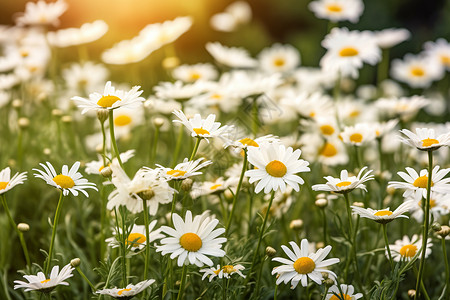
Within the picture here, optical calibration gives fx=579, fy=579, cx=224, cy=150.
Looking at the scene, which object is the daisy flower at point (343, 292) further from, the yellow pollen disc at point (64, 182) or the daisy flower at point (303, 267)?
the yellow pollen disc at point (64, 182)

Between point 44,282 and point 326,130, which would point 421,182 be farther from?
point 44,282

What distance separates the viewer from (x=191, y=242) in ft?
4.93

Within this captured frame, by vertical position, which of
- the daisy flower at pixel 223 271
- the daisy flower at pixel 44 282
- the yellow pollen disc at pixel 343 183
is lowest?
the daisy flower at pixel 223 271

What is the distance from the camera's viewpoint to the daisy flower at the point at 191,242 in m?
1.47

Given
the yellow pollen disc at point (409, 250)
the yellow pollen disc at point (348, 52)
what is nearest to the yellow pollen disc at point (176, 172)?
the yellow pollen disc at point (409, 250)

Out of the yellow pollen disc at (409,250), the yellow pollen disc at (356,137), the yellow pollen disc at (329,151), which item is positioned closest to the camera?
the yellow pollen disc at (409,250)

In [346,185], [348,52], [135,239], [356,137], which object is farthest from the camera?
[348,52]

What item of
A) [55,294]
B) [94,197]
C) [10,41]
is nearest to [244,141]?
[55,294]

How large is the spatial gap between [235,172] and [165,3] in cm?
455

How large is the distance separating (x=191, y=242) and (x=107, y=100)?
47 centimetres

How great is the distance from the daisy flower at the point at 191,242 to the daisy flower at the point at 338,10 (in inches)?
81.4

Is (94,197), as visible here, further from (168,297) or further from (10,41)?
(10,41)

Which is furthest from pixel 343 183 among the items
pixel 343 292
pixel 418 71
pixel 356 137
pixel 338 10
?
pixel 418 71

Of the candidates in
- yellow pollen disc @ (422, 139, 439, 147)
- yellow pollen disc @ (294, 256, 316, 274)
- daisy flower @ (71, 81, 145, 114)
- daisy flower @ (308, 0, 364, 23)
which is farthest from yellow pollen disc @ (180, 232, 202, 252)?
daisy flower @ (308, 0, 364, 23)
